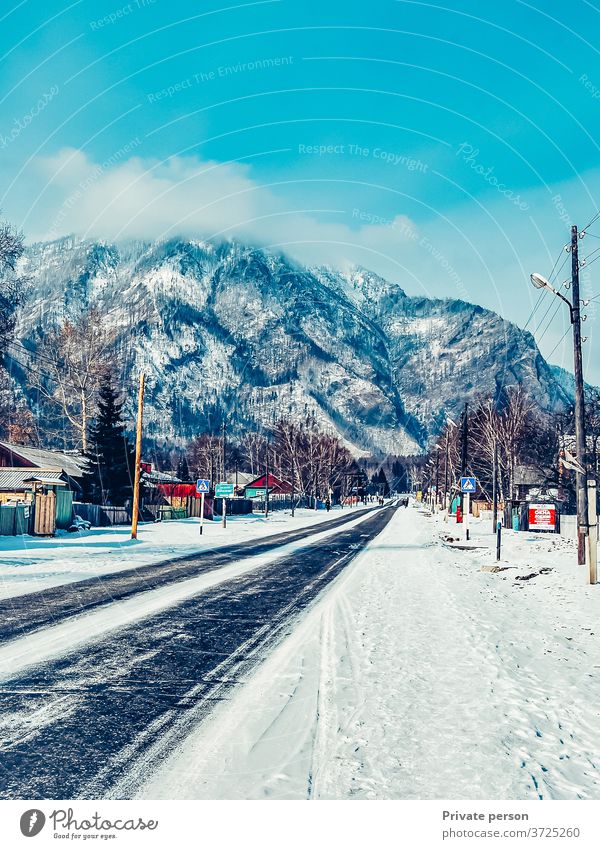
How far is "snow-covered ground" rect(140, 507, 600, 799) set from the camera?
3674mm

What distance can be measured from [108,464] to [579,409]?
33.7 m

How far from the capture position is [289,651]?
A: 7.28 metres

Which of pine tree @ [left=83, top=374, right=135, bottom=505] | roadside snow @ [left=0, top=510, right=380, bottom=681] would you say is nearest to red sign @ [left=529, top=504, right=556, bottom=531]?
roadside snow @ [left=0, top=510, right=380, bottom=681]

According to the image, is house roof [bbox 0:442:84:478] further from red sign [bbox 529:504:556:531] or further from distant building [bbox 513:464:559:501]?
distant building [bbox 513:464:559:501]

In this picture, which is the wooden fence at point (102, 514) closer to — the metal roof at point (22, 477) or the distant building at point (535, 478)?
Answer: the metal roof at point (22, 477)

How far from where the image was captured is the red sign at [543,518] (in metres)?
32.8

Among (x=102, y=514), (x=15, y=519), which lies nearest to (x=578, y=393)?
(x=15, y=519)

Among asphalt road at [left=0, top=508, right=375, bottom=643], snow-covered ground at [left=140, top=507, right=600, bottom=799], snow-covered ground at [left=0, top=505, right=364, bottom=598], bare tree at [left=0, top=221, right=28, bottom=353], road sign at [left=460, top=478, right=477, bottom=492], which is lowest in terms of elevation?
snow-covered ground at [left=0, top=505, right=364, bottom=598]

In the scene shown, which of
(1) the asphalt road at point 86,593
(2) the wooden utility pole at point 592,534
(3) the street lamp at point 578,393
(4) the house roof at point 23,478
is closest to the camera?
(1) the asphalt road at point 86,593

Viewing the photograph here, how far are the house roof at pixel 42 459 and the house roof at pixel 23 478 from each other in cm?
54

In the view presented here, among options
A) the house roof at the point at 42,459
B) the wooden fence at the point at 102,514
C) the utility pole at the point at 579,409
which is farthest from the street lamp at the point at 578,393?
the house roof at the point at 42,459

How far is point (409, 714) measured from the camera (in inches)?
197

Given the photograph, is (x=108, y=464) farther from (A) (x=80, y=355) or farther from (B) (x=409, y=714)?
(B) (x=409, y=714)
